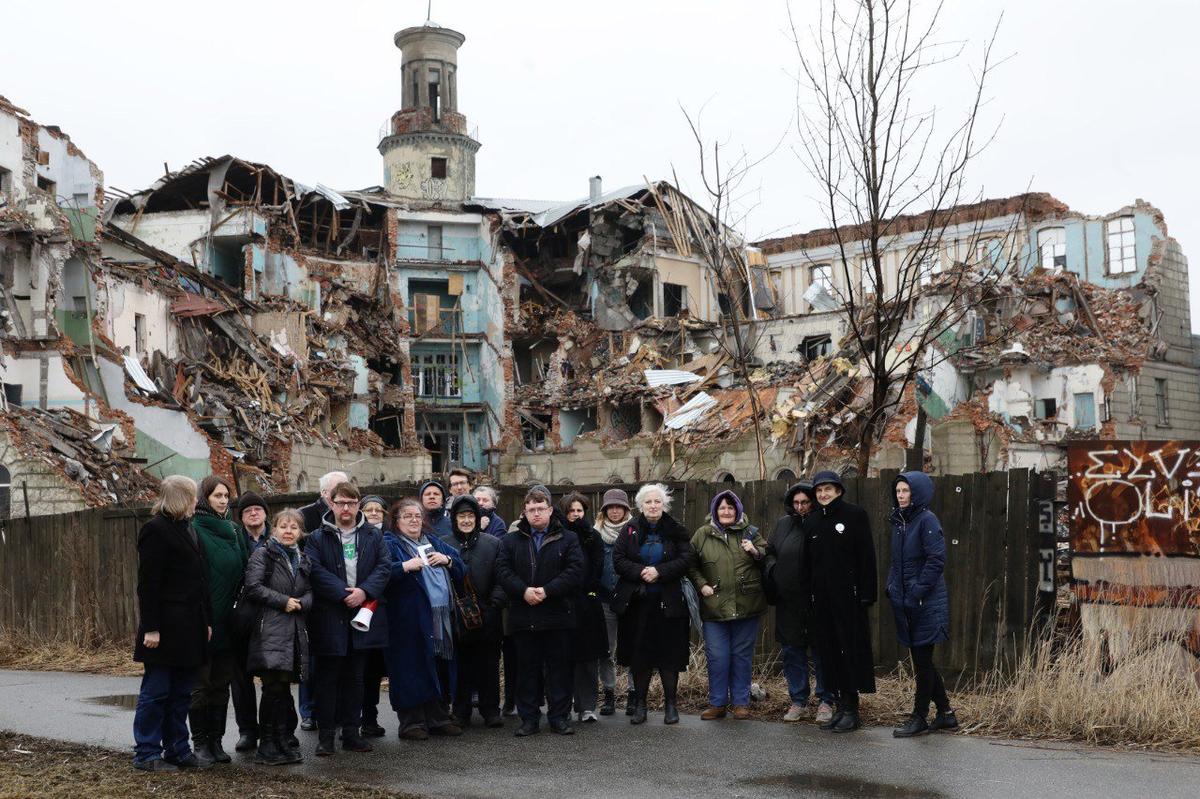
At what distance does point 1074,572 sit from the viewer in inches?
388

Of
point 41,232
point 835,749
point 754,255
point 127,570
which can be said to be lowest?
point 835,749

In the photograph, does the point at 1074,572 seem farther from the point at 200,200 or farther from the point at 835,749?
the point at 200,200

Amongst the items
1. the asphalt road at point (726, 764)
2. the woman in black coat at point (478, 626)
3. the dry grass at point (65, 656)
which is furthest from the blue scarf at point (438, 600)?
the dry grass at point (65, 656)

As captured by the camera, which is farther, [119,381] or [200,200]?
[200,200]

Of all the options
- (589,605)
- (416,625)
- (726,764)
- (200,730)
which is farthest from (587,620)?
(200,730)

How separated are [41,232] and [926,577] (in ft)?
106

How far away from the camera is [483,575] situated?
404 inches

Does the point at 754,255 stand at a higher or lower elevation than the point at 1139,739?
higher

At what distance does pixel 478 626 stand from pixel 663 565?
58.8 inches

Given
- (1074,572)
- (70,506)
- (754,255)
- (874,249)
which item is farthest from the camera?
(754,255)

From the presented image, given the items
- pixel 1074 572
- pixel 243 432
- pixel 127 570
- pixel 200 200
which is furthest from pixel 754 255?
pixel 1074 572

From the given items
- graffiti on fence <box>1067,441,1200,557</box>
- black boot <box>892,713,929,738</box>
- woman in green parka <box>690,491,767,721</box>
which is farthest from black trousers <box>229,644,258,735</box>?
graffiti on fence <box>1067,441,1200,557</box>

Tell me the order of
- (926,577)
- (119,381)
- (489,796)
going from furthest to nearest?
(119,381)
(926,577)
(489,796)

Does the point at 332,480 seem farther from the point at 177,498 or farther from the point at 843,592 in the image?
the point at 843,592
